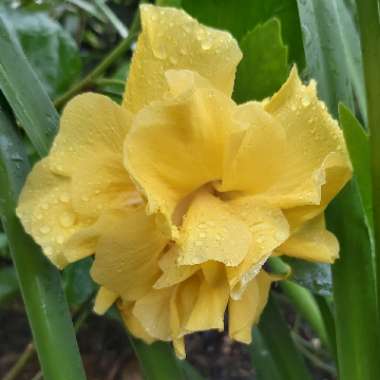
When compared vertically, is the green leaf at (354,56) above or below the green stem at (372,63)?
below

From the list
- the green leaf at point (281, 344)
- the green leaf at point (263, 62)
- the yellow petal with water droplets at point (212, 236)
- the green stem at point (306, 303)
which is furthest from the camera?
the green stem at point (306, 303)

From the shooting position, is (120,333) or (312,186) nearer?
(312,186)

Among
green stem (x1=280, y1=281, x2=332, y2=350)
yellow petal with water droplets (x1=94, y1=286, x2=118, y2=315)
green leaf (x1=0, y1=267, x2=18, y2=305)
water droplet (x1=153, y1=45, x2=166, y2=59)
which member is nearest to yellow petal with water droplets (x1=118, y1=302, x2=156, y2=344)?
yellow petal with water droplets (x1=94, y1=286, x2=118, y2=315)

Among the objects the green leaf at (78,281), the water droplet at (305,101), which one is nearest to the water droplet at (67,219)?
the water droplet at (305,101)

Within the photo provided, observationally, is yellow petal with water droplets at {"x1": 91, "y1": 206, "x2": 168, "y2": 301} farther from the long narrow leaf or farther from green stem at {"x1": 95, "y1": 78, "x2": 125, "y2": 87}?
green stem at {"x1": 95, "y1": 78, "x2": 125, "y2": 87}

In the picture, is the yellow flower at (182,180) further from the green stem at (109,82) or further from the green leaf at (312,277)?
the green stem at (109,82)

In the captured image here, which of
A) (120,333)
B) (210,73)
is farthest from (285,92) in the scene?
(120,333)

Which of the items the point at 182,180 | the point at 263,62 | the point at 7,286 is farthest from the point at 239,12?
the point at 7,286

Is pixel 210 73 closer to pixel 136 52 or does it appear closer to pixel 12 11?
pixel 136 52
